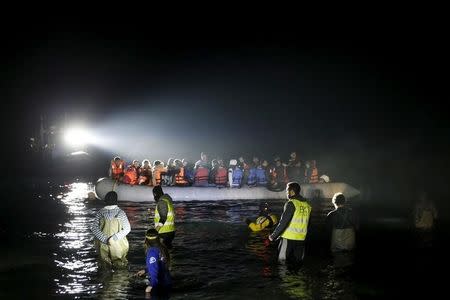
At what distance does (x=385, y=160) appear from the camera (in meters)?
55.0

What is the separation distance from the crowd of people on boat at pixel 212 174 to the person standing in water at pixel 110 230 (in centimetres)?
1253

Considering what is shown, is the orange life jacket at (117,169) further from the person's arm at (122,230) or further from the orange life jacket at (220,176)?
the person's arm at (122,230)

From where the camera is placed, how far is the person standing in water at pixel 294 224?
30.8ft

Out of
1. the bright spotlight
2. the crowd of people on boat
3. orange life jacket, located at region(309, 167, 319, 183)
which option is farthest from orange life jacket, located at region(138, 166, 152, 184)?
the bright spotlight

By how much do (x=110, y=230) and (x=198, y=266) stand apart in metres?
2.31

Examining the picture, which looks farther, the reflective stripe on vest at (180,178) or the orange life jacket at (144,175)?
the orange life jacket at (144,175)

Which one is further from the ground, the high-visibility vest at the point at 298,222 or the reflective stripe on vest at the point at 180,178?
the reflective stripe on vest at the point at 180,178

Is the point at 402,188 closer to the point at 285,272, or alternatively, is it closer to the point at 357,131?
the point at 285,272

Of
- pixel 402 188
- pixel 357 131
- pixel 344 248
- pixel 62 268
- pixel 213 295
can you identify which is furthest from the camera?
pixel 357 131

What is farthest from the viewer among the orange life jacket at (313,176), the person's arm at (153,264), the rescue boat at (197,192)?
the orange life jacket at (313,176)

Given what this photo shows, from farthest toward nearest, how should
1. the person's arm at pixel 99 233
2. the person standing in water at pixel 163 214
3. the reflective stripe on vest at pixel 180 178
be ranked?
the reflective stripe on vest at pixel 180 178 < the person standing in water at pixel 163 214 < the person's arm at pixel 99 233

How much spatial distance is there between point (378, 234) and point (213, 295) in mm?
8185

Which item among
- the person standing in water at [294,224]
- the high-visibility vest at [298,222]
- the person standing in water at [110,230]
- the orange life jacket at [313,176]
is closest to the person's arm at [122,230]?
the person standing in water at [110,230]

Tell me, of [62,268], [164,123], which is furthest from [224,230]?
[164,123]
